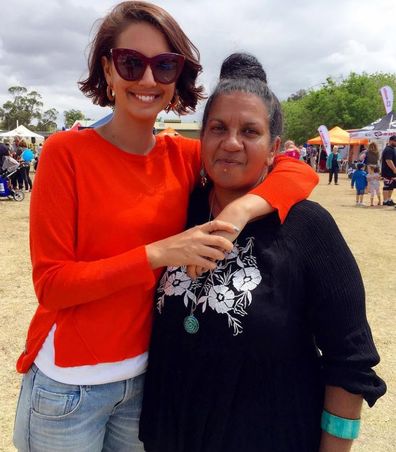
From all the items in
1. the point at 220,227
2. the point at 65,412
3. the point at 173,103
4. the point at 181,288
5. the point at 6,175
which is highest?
the point at 173,103

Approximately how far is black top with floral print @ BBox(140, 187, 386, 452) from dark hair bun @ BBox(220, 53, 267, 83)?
1.59ft

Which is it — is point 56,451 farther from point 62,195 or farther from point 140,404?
A: point 62,195

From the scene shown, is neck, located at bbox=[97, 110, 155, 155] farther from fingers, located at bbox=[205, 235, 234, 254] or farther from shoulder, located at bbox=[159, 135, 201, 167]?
fingers, located at bbox=[205, 235, 234, 254]

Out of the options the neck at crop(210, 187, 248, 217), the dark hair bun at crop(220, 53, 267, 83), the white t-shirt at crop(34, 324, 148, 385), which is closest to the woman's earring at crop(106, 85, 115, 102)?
the dark hair bun at crop(220, 53, 267, 83)

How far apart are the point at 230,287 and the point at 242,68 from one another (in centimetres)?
76

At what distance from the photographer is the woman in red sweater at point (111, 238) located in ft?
4.35

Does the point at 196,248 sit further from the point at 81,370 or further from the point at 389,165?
the point at 389,165

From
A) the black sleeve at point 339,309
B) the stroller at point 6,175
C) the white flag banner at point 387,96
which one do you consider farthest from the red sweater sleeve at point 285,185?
the white flag banner at point 387,96

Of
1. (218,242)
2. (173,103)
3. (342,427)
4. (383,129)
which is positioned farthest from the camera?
(383,129)

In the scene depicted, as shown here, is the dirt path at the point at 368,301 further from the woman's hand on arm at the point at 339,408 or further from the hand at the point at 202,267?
the hand at the point at 202,267

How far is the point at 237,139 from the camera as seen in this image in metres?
1.47

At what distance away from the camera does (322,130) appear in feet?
82.2

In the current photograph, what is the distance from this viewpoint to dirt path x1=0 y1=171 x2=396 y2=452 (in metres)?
3.14

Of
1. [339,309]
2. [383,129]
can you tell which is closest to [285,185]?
[339,309]
